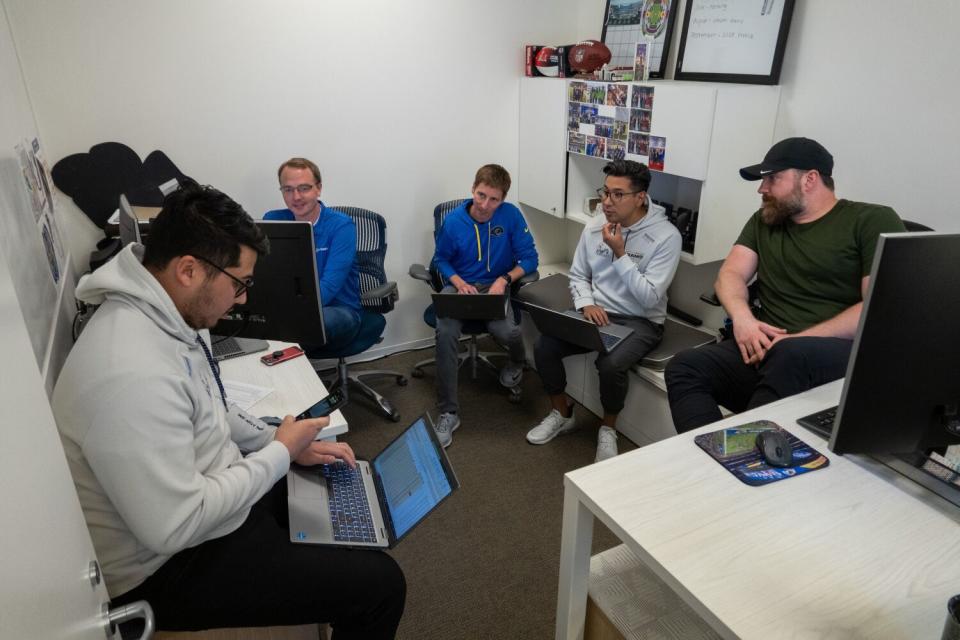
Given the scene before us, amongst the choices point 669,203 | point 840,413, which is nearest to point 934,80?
point 669,203

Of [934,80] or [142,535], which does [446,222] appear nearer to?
[934,80]


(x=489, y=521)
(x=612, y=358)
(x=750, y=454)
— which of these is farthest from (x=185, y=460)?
(x=612, y=358)

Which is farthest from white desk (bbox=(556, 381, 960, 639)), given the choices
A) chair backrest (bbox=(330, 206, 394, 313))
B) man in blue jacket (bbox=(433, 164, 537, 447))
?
chair backrest (bbox=(330, 206, 394, 313))

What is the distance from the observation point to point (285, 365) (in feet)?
6.37

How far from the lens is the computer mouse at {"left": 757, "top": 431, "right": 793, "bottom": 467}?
50.0 inches

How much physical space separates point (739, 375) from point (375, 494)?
4.59 ft

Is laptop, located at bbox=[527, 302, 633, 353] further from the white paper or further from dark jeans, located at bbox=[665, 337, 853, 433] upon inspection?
the white paper

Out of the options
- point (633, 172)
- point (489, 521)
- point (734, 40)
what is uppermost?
point (734, 40)

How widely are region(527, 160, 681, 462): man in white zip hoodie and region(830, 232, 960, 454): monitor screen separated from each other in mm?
1485

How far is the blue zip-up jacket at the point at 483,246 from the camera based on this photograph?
3.18 m

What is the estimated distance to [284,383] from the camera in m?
1.84

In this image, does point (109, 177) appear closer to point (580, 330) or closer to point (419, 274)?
point (419, 274)

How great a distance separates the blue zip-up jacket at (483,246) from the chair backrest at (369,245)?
0.99 ft

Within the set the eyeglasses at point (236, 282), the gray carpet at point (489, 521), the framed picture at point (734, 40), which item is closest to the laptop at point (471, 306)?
the gray carpet at point (489, 521)
